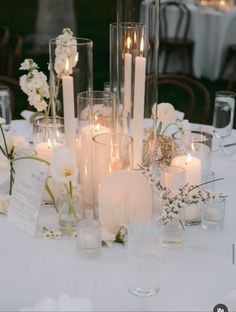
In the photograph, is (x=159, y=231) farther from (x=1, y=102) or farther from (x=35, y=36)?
(x=35, y=36)

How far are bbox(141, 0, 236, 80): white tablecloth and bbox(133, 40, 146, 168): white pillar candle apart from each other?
3.76 metres

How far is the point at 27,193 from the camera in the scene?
157cm

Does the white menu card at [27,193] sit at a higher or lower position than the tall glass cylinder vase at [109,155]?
lower

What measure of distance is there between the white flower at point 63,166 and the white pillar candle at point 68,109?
202mm

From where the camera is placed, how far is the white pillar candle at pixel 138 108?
162cm

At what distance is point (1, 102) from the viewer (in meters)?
2.16

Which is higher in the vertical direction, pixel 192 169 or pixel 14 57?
pixel 192 169

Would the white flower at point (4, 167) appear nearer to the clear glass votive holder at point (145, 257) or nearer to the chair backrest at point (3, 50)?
the clear glass votive holder at point (145, 257)

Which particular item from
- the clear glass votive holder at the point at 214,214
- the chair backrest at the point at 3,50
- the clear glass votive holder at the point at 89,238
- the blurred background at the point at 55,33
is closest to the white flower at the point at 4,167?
the clear glass votive holder at the point at 89,238

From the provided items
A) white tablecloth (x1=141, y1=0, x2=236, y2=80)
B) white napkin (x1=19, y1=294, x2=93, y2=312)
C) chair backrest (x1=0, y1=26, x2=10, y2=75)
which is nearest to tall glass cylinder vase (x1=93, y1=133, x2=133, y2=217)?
white napkin (x1=19, y1=294, x2=93, y2=312)

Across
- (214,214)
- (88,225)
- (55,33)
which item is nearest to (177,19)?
(55,33)

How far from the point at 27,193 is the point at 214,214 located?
48 centimetres

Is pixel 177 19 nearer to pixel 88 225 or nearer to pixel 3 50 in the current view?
pixel 3 50

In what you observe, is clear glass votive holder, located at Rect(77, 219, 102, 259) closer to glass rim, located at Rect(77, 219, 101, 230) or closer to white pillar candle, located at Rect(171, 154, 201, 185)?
glass rim, located at Rect(77, 219, 101, 230)
